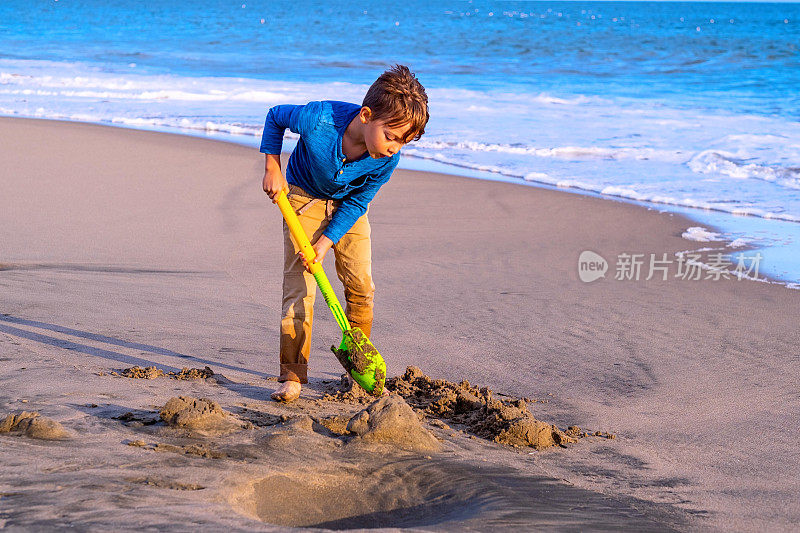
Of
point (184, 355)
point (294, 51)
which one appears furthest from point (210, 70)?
point (184, 355)

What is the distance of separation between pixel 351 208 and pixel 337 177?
173mm

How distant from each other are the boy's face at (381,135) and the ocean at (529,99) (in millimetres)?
3577

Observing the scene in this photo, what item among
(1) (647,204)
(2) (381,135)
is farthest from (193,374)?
(1) (647,204)

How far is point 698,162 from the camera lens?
9430 mm

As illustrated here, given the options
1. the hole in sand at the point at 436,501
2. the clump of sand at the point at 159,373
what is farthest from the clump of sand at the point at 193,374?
the hole in sand at the point at 436,501

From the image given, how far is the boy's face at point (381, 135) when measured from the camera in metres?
2.80

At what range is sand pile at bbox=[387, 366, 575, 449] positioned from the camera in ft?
9.53

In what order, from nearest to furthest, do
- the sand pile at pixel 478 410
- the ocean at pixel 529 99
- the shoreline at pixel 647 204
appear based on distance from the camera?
1. the sand pile at pixel 478 410
2. the shoreline at pixel 647 204
3. the ocean at pixel 529 99

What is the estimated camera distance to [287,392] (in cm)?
316

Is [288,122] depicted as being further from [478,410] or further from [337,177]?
[478,410]

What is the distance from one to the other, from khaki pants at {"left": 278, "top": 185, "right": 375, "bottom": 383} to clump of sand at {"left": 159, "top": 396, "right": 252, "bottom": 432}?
53cm

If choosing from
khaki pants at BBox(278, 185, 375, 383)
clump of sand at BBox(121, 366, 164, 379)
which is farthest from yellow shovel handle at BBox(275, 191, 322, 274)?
clump of sand at BBox(121, 366, 164, 379)

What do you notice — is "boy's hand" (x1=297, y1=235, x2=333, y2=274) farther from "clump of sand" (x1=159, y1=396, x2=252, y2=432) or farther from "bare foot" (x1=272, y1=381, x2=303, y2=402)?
"clump of sand" (x1=159, y1=396, x2=252, y2=432)

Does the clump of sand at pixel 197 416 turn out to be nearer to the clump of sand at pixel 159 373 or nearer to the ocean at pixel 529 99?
the clump of sand at pixel 159 373
